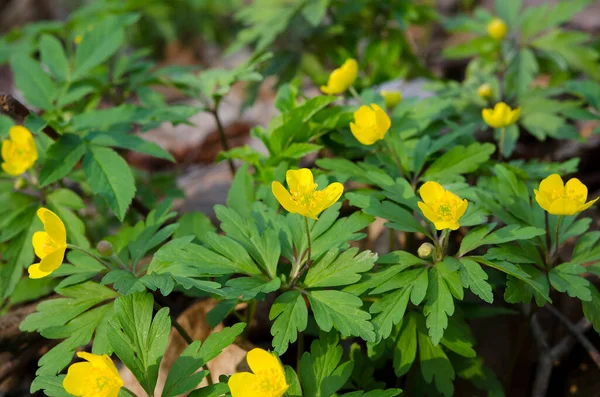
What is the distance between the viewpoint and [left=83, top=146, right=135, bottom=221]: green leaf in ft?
6.59

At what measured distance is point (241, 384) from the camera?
4.47 feet

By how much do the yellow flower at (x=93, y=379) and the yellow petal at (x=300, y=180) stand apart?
725mm

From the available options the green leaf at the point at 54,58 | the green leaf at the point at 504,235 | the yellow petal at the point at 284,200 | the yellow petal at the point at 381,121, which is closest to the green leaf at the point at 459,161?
the yellow petal at the point at 381,121

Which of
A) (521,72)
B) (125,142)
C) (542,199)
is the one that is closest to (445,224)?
(542,199)

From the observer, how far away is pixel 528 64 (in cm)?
304

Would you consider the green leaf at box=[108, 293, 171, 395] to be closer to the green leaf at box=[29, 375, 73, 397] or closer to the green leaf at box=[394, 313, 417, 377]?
the green leaf at box=[29, 375, 73, 397]

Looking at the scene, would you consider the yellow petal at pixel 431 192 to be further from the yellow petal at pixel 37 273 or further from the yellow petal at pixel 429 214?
the yellow petal at pixel 37 273

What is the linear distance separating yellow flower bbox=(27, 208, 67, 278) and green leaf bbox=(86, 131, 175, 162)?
0.67 metres

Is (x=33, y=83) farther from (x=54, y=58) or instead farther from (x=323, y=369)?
(x=323, y=369)

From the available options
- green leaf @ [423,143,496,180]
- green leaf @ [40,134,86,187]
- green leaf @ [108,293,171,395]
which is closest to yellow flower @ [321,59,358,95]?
green leaf @ [423,143,496,180]

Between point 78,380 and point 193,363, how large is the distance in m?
0.31

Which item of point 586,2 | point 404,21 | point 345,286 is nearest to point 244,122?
point 404,21

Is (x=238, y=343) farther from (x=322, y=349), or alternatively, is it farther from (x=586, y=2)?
(x=586, y=2)

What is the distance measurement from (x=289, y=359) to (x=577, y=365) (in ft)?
3.89
